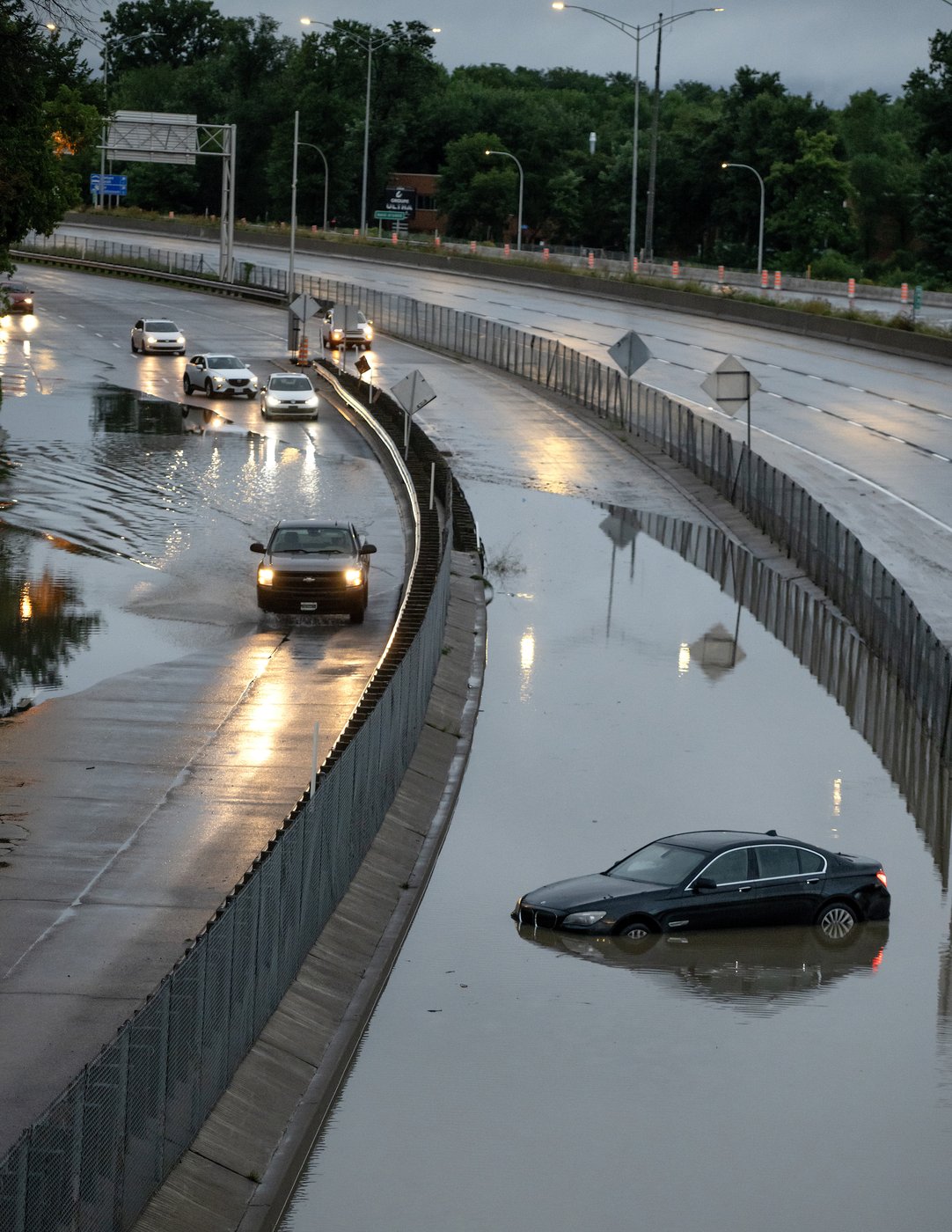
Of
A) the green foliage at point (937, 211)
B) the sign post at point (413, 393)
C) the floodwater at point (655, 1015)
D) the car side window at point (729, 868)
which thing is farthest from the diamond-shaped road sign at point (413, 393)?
the green foliage at point (937, 211)

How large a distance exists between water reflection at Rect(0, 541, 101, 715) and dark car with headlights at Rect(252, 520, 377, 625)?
3.20 metres

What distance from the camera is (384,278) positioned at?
3898 inches

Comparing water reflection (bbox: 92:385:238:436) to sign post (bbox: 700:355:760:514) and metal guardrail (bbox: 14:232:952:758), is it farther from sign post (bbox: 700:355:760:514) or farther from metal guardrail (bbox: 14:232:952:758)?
sign post (bbox: 700:355:760:514)

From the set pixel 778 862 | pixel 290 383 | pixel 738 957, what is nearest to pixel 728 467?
pixel 290 383

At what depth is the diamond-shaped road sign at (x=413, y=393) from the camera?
1690 inches

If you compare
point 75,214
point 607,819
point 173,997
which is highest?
point 75,214

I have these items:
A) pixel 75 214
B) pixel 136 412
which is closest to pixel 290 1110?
pixel 136 412

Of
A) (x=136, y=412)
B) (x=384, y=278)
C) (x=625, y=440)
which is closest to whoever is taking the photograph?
(x=625, y=440)

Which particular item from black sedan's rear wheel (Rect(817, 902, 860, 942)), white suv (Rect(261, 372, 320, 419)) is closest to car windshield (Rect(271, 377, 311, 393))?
white suv (Rect(261, 372, 320, 419))

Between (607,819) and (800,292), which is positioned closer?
(607,819)

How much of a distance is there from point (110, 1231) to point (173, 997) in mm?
1509

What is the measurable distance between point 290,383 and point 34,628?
2806 cm

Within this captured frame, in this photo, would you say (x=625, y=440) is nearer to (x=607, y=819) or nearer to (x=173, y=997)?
(x=607, y=819)

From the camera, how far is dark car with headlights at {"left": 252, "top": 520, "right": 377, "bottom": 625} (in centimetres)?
3341
